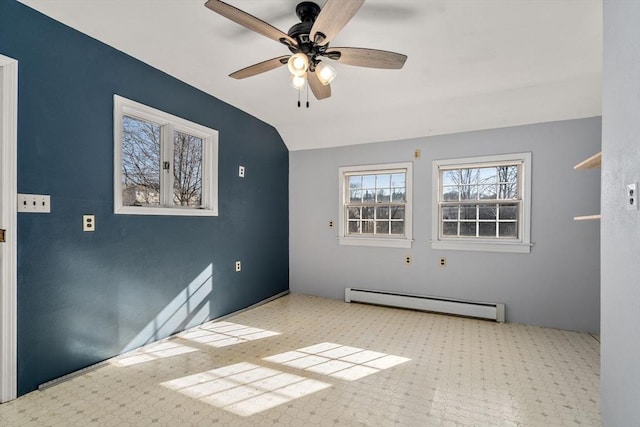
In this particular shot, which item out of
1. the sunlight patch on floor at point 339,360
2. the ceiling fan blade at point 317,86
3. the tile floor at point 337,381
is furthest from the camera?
the sunlight patch on floor at point 339,360

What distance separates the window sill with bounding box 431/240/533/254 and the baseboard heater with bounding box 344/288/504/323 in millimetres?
637

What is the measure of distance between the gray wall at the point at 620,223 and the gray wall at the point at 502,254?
6.36 ft

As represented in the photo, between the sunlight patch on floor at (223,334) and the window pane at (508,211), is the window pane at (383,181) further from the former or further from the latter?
the sunlight patch on floor at (223,334)

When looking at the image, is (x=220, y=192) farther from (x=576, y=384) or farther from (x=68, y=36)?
(x=576, y=384)

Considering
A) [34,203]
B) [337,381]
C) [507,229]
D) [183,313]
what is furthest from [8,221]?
[507,229]

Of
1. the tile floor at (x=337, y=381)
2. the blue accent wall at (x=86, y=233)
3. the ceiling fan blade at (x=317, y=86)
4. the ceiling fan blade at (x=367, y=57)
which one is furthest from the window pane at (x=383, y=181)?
the ceiling fan blade at (x=367, y=57)

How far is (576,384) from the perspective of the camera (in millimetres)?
2172

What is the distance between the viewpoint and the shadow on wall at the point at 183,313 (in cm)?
271

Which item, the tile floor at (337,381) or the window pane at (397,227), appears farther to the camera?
the window pane at (397,227)

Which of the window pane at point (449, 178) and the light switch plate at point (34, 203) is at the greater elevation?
the window pane at point (449, 178)

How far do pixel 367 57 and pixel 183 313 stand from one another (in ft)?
9.36

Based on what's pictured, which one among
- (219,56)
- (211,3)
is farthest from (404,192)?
(211,3)

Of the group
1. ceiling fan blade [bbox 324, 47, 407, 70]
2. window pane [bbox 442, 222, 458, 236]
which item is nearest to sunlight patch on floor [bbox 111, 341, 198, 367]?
ceiling fan blade [bbox 324, 47, 407, 70]

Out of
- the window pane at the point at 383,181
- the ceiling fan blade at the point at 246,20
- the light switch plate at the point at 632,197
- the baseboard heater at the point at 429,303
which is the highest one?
the ceiling fan blade at the point at 246,20
